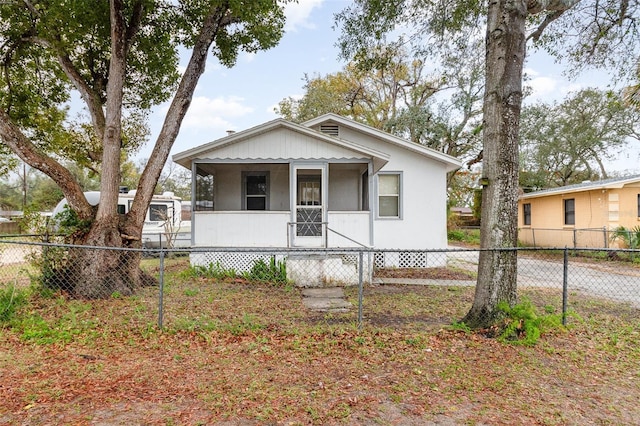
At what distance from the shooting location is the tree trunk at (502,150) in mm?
4598

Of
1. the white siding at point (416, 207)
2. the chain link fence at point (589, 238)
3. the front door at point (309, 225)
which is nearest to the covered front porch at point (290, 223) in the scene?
the front door at point (309, 225)

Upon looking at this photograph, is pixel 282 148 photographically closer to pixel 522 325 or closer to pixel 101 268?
pixel 101 268

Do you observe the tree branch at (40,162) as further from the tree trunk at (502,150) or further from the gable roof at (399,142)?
the tree trunk at (502,150)

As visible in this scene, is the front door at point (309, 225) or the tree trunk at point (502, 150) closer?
the tree trunk at point (502, 150)

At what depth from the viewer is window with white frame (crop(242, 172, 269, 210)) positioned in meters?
11.3

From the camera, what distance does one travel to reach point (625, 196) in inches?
546

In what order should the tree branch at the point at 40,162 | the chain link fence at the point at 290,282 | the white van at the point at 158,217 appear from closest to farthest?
the chain link fence at the point at 290,282
the tree branch at the point at 40,162
the white van at the point at 158,217

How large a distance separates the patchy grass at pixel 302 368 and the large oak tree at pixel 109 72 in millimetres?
1711

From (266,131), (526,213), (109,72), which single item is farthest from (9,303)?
(526,213)

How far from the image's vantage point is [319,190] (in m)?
11.5

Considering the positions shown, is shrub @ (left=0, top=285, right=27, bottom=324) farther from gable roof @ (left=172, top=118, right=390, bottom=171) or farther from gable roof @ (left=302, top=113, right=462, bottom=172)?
gable roof @ (left=302, top=113, right=462, bottom=172)

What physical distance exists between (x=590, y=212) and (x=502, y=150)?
521 inches

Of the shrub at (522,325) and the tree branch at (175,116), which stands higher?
the tree branch at (175,116)

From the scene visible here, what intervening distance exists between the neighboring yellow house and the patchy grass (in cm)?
1001
